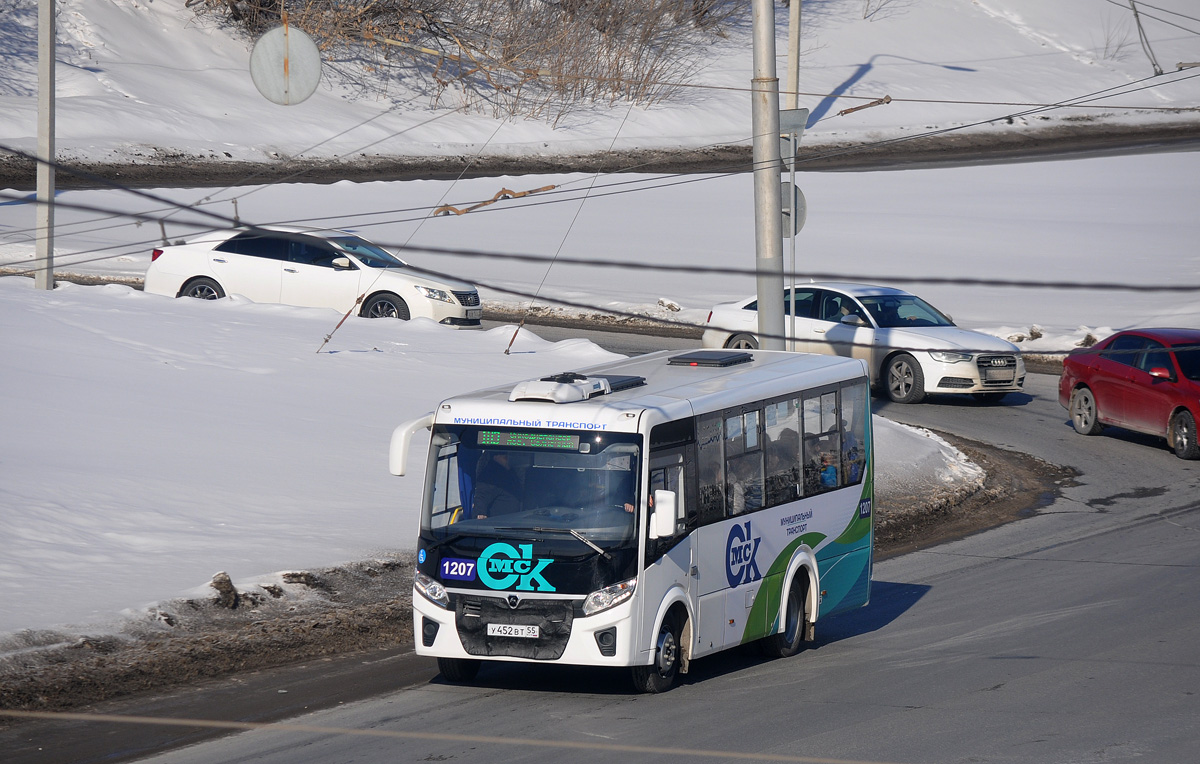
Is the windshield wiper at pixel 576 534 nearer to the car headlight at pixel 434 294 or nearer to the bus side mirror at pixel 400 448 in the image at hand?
the bus side mirror at pixel 400 448

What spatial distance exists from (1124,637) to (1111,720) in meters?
2.42

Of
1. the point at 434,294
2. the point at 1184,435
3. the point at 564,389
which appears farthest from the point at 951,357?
the point at 564,389

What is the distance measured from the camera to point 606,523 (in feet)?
29.2

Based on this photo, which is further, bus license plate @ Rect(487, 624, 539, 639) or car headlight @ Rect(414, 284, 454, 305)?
car headlight @ Rect(414, 284, 454, 305)

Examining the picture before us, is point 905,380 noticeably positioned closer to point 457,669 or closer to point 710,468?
point 710,468

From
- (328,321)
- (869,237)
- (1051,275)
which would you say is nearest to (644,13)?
(869,237)

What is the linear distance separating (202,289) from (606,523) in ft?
51.7

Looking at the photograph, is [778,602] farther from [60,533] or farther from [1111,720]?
[60,533]

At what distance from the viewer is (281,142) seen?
133 ft

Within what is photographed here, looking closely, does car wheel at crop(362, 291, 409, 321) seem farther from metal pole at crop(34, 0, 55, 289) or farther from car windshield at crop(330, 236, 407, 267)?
metal pole at crop(34, 0, 55, 289)

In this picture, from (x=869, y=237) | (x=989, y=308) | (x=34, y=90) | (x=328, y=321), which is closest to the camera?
(x=328, y=321)

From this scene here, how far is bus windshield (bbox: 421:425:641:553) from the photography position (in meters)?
8.93

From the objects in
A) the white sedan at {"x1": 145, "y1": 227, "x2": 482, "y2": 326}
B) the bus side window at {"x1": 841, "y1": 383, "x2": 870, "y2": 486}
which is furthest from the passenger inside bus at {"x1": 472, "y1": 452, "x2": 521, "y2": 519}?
the white sedan at {"x1": 145, "y1": 227, "x2": 482, "y2": 326}

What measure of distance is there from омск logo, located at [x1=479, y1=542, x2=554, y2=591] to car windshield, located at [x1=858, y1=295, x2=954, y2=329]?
44.5ft
